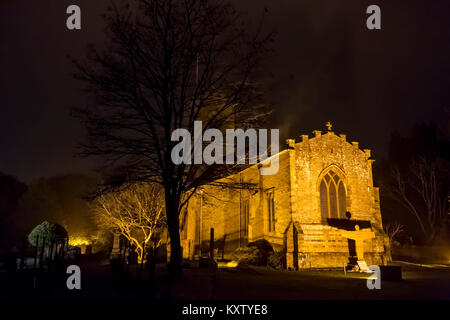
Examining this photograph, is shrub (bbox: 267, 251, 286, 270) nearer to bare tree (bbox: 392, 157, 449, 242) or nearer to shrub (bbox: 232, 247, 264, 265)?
shrub (bbox: 232, 247, 264, 265)

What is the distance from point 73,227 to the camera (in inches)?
1977

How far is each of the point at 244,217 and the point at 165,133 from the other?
14.9 m

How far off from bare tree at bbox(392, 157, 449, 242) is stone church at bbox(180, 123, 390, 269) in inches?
587

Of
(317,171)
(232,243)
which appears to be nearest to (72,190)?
(232,243)

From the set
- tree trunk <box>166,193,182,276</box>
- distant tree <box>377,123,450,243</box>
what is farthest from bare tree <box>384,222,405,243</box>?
tree trunk <box>166,193,182,276</box>

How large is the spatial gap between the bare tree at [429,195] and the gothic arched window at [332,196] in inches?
684

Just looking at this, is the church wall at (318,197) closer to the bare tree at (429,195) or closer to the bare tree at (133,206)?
the bare tree at (133,206)

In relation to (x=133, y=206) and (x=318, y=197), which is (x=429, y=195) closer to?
Result: (x=318, y=197)

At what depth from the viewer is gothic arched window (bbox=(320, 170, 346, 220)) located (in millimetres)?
21125

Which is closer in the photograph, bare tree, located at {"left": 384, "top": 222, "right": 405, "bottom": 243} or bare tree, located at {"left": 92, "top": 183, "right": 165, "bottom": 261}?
bare tree, located at {"left": 92, "top": 183, "right": 165, "bottom": 261}

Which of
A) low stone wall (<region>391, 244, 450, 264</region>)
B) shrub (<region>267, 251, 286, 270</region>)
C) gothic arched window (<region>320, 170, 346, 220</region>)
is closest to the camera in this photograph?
shrub (<region>267, 251, 286, 270</region>)

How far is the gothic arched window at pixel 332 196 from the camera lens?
21125mm

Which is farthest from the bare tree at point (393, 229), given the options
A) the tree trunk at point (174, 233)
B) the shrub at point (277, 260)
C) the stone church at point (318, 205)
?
the tree trunk at point (174, 233)
